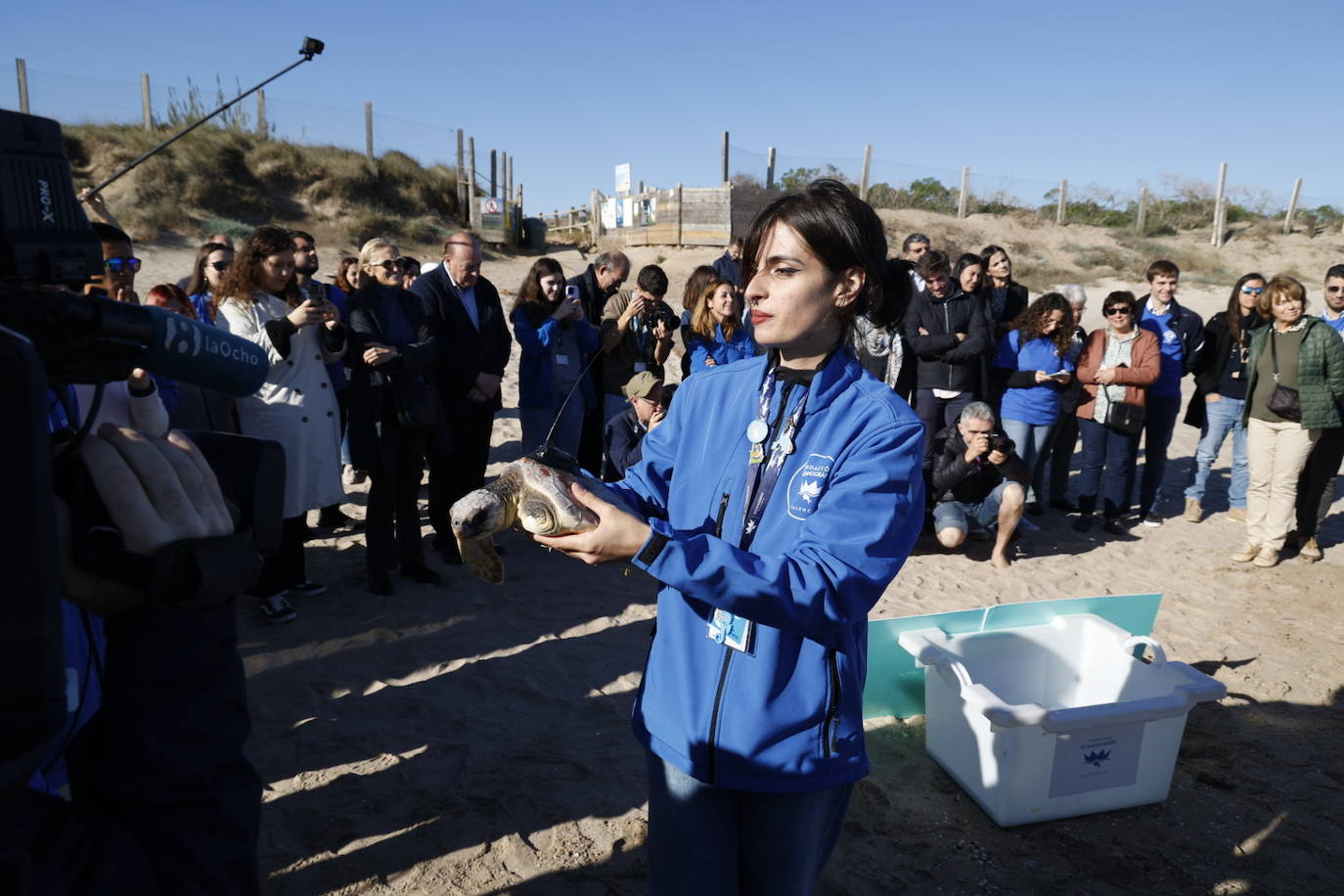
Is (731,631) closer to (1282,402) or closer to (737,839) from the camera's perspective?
(737,839)

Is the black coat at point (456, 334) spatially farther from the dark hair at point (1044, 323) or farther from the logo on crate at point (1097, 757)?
the dark hair at point (1044, 323)

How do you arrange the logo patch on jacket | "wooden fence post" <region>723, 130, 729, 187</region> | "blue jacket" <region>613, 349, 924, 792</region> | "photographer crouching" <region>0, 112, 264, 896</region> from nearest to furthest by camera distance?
1. "photographer crouching" <region>0, 112, 264, 896</region>
2. "blue jacket" <region>613, 349, 924, 792</region>
3. the logo patch on jacket
4. "wooden fence post" <region>723, 130, 729, 187</region>

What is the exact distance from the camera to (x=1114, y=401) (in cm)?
667

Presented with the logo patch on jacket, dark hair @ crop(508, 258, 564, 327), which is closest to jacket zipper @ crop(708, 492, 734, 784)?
the logo patch on jacket

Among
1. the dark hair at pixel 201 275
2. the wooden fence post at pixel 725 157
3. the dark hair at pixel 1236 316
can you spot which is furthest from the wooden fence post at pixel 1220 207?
the dark hair at pixel 201 275

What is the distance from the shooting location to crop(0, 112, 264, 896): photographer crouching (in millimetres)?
679

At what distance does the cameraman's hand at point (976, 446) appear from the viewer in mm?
5992

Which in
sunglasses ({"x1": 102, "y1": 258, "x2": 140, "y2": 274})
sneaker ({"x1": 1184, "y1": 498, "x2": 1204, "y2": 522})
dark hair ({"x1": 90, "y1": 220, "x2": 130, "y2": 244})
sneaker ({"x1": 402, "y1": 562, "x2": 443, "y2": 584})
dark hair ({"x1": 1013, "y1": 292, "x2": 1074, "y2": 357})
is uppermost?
dark hair ({"x1": 90, "y1": 220, "x2": 130, "y2": 244})

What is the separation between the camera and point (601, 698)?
3924 mm

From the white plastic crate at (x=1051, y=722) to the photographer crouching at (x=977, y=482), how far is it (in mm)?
2518

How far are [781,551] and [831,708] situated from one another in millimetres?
314

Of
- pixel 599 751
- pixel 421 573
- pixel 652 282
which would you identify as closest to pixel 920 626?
pixel 599 751

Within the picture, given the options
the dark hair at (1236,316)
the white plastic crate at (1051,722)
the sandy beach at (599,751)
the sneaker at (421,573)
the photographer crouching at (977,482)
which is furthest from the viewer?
the dark hair at (1236,316)

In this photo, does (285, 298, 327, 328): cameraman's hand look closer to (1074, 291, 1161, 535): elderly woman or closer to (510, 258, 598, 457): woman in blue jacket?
(510, 258, 598, 457): woman in blue jacket
